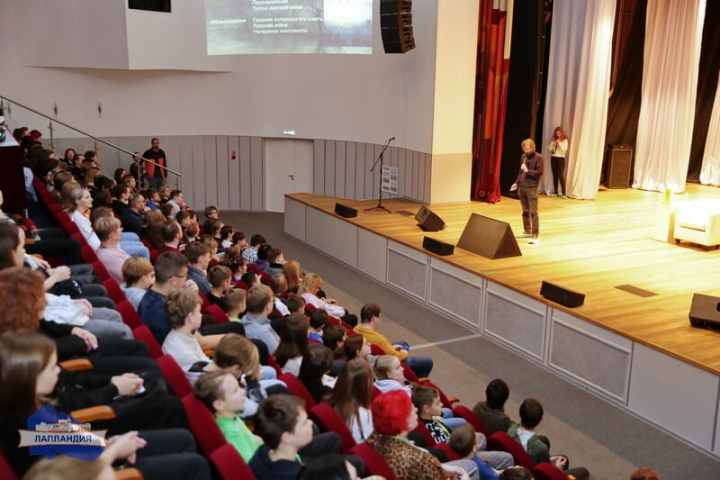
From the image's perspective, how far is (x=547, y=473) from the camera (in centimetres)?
397

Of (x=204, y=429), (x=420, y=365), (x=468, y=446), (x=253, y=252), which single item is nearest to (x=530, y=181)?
(x=253, y=252)

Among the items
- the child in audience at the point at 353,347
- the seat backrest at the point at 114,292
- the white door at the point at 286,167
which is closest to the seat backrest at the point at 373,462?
the child in audience at the point at 353,347

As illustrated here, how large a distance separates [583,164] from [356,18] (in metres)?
4.68

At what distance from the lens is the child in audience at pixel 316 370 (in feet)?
13.1

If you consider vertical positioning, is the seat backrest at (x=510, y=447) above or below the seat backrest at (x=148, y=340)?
below

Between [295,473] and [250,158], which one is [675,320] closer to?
[295,473]

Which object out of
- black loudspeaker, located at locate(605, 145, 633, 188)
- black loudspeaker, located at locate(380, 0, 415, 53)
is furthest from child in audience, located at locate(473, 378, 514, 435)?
black loudspeaker, located at locate(605, 145, 633, 188)

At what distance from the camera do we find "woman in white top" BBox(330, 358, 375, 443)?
3605 mm

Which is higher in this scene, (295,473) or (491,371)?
(295,473)

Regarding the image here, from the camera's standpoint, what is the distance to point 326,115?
13.4 metres

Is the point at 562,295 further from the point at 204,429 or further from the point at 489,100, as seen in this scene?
the point at 489,100

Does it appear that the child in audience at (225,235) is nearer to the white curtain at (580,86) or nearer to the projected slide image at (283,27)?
the projected slide image at (283,27)

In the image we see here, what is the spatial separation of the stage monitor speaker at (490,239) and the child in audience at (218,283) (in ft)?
13.2

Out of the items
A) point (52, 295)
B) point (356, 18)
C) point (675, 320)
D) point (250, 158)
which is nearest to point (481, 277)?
point (675, 320)
